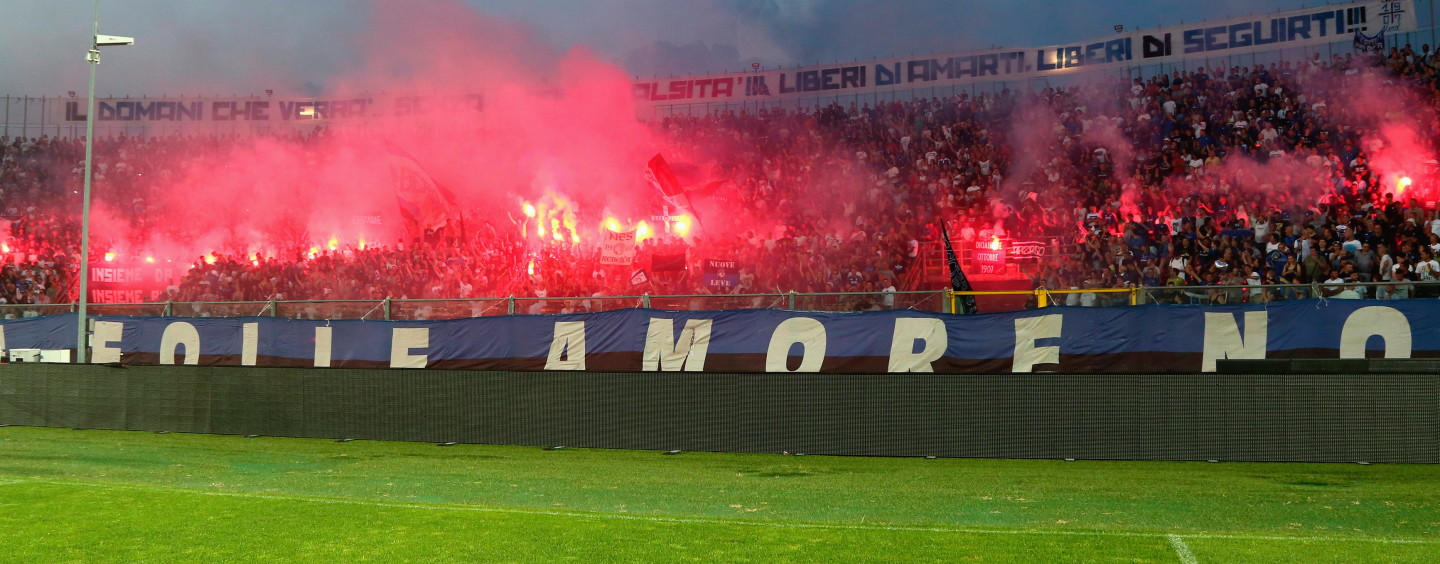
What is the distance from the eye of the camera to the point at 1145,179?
23.0m

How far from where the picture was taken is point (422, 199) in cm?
3164

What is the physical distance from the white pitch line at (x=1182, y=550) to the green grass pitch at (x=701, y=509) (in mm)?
28

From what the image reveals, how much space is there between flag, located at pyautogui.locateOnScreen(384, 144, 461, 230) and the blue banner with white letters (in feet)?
43.3

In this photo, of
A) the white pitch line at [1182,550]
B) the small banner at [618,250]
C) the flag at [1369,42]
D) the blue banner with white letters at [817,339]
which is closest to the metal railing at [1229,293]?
the blue banner with white letters at [817,339]

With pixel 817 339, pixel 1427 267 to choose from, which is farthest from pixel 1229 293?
pixel 817 339

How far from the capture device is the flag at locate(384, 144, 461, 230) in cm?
3145

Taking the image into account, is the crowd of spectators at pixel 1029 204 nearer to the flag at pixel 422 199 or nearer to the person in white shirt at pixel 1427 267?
the person in white shirt at pixel 1427 267

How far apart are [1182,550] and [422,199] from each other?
27.7 meters

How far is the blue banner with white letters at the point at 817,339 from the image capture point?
507 inches

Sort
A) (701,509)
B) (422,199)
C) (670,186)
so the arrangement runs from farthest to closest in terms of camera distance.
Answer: (422,199) → (670,186) → (701,509)

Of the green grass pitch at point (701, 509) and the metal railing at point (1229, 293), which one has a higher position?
the metal railing at point (1229, 293)

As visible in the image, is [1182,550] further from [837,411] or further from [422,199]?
[422,199]

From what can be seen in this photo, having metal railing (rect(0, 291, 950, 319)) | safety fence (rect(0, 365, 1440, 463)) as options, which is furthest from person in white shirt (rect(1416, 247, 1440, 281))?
metal railing (rect(0, 291, 950, 319))

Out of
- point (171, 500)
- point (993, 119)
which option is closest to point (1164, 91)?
point (993, 119)
